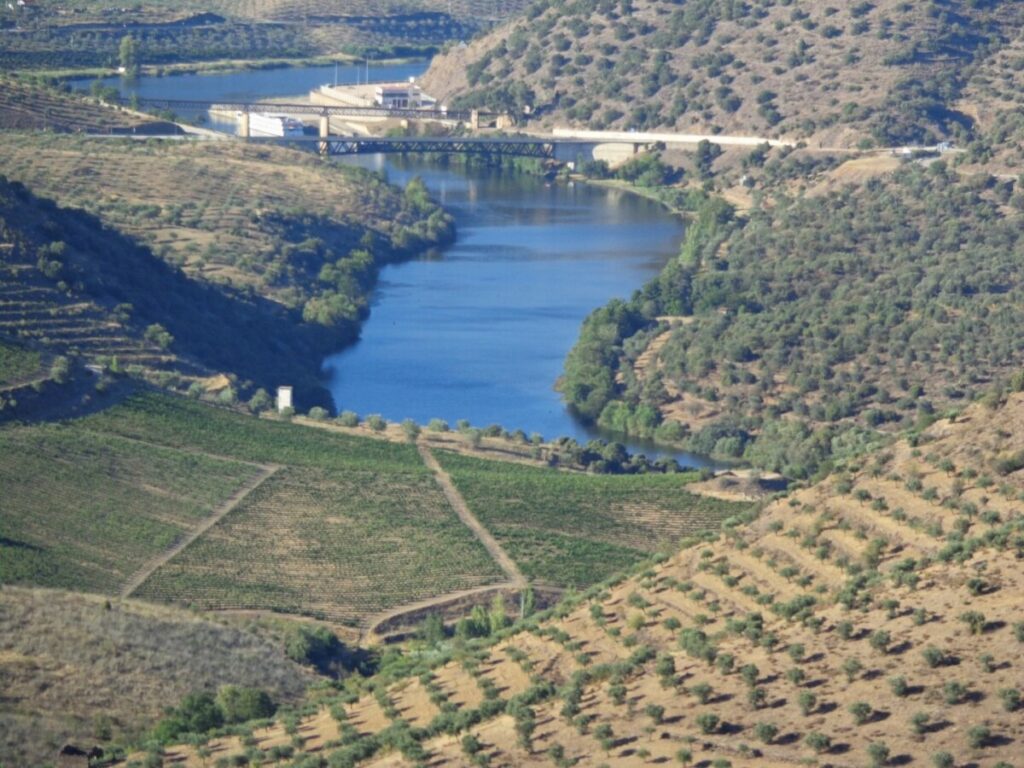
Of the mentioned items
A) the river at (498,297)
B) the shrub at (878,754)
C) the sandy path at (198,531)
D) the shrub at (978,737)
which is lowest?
the river at (498,297)

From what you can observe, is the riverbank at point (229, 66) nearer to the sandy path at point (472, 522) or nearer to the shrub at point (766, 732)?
the sandy path at point (472, 522)

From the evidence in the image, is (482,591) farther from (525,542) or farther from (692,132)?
(692,132)

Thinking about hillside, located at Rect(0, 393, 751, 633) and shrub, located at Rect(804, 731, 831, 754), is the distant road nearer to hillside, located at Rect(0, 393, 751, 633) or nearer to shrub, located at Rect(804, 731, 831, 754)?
hillside, located at Rect(0, 393, 751, 633)

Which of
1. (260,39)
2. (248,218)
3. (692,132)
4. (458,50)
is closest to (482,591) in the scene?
(248,218)

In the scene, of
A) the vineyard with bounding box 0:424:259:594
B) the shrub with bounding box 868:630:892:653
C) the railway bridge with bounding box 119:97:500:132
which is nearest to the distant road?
the railway bridge with bounding box 119:97:500:132

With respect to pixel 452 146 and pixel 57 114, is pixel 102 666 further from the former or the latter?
pixel 452 146

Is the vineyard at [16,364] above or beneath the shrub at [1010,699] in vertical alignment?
beneath

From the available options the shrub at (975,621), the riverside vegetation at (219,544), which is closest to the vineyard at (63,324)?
the riverside vegetation at (219,544)

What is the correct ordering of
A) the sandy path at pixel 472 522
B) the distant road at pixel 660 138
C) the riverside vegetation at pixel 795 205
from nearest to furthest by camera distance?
the sandy path at pixel 472 522 < the riverside vegetation at pixel 795 205 < the distant road at pixel 660 138

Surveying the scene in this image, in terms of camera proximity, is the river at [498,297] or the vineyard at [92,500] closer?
the vineyard at [92,500]
